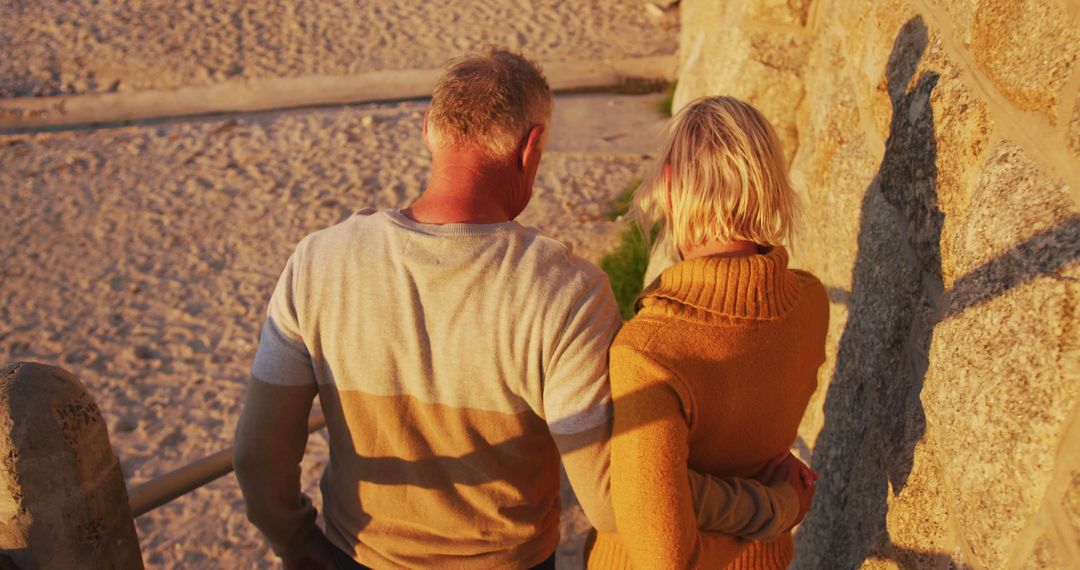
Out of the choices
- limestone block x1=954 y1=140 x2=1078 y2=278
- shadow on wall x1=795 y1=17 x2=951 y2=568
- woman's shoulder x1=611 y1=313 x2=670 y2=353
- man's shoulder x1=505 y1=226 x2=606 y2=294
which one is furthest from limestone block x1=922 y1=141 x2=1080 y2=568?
man's shoulder x1=505 y1=226 x2=606 y2=294

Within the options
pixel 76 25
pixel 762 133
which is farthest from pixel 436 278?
pixel 76 25

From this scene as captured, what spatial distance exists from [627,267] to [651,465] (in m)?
3.34

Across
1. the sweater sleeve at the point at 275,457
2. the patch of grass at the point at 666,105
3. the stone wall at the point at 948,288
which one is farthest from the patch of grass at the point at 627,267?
the sweater sleeve at the point at 275,457

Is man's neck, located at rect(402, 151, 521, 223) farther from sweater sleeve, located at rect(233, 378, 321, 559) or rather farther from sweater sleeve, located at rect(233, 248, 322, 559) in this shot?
sweater sleeve, located at rect(233, 378, 321, 559)

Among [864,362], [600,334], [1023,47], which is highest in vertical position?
[1023,47]

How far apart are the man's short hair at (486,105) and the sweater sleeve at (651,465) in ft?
1.42

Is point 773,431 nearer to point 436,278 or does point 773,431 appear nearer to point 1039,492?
point 1039,492

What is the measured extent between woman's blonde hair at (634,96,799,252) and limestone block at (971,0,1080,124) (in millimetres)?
371

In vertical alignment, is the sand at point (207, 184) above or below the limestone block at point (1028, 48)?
below

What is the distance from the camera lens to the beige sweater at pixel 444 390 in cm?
156

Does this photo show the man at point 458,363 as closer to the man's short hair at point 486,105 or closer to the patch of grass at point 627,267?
the man's short hair at point 486,105

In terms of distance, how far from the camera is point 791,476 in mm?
1736

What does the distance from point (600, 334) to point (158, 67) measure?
6963 millimetres

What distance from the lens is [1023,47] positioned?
1.40m
